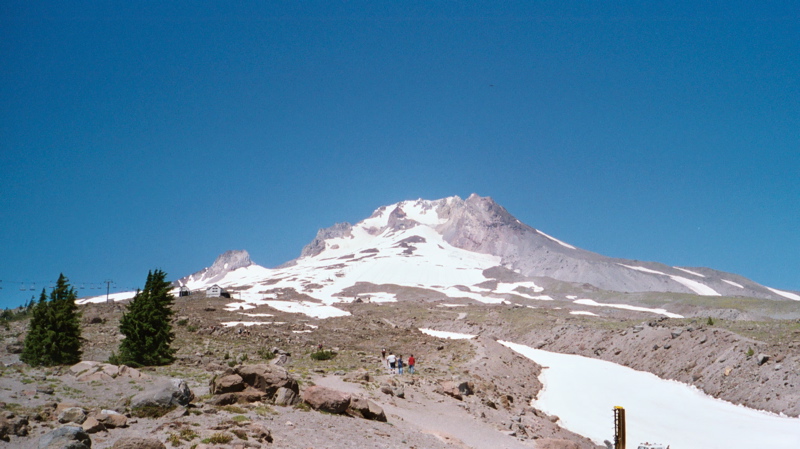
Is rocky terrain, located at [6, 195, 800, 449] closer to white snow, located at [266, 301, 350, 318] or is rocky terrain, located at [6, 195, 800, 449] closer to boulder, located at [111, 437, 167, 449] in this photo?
boulder, located at [111, 437, 167, 449]

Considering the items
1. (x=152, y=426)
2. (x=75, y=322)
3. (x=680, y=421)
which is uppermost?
(x=75, y=322)

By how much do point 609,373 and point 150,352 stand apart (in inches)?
1602

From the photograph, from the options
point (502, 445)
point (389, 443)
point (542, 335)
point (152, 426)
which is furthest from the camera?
point (542, 335)

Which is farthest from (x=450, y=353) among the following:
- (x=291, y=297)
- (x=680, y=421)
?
(x=291, y=297)

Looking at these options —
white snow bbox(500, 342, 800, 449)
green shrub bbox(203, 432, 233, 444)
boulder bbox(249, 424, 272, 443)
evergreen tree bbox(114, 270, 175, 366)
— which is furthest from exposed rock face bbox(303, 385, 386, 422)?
evergreen tree bbox(114, 270, 175, 366)

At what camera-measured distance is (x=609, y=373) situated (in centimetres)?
4778

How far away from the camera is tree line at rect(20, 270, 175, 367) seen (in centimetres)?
3028

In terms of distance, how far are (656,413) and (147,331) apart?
115 ft

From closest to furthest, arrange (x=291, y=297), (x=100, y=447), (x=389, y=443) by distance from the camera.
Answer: (x=100, y=447) → (x=389, y=443) → (x=291, y=297)

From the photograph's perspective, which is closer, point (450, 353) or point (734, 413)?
point (734, 413)

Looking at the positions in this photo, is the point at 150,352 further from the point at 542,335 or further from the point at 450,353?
the point at 542,335

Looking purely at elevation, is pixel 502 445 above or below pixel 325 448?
below

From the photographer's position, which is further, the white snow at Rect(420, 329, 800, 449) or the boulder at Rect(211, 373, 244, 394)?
the white snow at Rect(420, 329, 800, 449)

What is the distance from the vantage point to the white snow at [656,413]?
90.0ft
